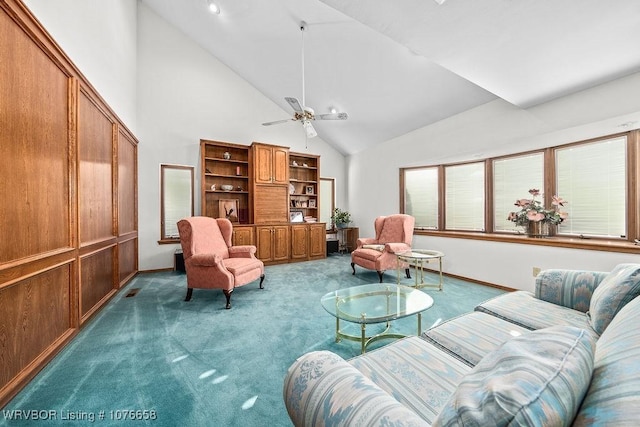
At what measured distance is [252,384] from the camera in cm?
161

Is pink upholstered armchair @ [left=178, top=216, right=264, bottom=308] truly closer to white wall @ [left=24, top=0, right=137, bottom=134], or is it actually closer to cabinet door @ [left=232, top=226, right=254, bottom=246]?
cabinet door @ [left=232, top=226, right=254, bottom=246]

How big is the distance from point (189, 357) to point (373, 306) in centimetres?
147

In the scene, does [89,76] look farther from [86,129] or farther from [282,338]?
[282,338]

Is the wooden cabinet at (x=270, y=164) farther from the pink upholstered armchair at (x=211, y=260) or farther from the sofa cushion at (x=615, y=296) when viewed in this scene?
the sofa cushion at (x=615, y=296)

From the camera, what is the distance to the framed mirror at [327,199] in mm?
6589

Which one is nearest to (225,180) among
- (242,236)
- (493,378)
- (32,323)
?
(242,236)

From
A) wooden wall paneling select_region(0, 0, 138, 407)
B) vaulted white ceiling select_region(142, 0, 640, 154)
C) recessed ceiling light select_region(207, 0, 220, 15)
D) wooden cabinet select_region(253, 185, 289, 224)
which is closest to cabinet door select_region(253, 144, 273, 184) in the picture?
wooden cabinet select_region(253, 185, 289, 224)

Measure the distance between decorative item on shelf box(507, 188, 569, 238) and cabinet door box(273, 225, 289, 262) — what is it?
12.5 ft

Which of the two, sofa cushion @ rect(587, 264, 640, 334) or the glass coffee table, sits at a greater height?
sofa cushion @ rect(587, 264, 640, 334)

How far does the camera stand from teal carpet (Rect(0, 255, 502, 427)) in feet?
4.59

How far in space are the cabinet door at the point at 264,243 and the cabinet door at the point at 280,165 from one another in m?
1.03

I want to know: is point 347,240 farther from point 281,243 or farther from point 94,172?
point 94,172

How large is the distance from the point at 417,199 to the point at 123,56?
212 inches

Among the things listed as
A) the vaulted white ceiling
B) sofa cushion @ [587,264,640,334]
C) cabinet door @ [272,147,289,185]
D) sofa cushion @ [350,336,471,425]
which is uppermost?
the vaulted white ceiling
